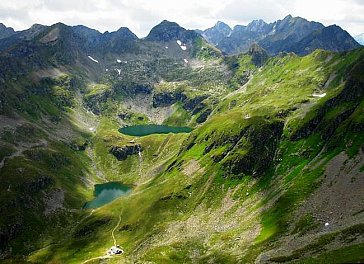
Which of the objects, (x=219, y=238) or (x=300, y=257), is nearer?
(x=300, y=257)

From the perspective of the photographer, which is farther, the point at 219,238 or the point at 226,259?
the point at 219,238

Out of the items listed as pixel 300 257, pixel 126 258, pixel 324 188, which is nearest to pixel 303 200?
pixel 324 188

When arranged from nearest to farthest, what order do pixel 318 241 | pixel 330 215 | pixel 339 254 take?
pixel 339 254
pixel 318 241
pixel 330 215

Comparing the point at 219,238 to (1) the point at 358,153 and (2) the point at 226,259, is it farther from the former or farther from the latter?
(1) the point at 358,153

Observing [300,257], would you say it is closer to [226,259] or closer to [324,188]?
[226,259]

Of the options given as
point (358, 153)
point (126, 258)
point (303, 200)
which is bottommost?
point (126, 258)

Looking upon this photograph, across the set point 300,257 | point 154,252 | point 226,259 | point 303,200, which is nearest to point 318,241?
point 300,257

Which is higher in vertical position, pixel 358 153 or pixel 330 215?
pixel 358 153

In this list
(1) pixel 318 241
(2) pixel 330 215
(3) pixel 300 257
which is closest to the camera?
(3) pixel 300 257

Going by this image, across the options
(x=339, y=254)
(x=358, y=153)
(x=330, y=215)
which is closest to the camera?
(x=339, y=254)
